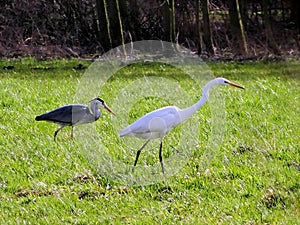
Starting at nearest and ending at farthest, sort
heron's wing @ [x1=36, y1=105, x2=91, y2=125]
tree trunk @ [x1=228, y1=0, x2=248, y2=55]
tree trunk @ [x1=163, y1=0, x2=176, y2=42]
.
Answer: heron's wing @ [x1=36, y1=105, x2=91, y2=125], tree trunk @ [x1=228, y1=0, x2=248, y2=55], tree trunk @ [x1=163, y1=0, x2=176, y2=42]

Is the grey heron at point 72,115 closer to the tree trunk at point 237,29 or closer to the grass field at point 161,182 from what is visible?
the grass field at point 161,182

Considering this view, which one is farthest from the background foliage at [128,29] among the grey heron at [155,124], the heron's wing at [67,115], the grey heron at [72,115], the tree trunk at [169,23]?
the grey heron at [155,124]

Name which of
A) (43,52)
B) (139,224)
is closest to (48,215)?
(139,224)

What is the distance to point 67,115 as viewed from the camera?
1003 cm

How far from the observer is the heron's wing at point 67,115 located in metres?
10.0

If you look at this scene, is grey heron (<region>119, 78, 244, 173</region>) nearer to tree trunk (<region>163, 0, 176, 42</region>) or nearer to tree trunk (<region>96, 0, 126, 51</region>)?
tree trunk (<region>96, 0, 126, 51</region>)

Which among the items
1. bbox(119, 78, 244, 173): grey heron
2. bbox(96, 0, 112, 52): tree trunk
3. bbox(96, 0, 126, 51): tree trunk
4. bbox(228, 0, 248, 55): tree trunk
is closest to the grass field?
bbox(119, 78, 244, 173): grey heron

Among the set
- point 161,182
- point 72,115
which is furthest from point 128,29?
point 161,182

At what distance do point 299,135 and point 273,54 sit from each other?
12255 millimetres

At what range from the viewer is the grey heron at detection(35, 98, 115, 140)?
10031 millimetres

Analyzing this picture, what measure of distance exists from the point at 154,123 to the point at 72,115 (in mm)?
2012

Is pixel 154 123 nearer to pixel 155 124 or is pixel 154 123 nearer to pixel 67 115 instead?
pixel 155 124

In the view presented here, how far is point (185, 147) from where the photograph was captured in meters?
9.42

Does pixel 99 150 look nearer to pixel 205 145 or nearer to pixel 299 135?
pixel 205 145
